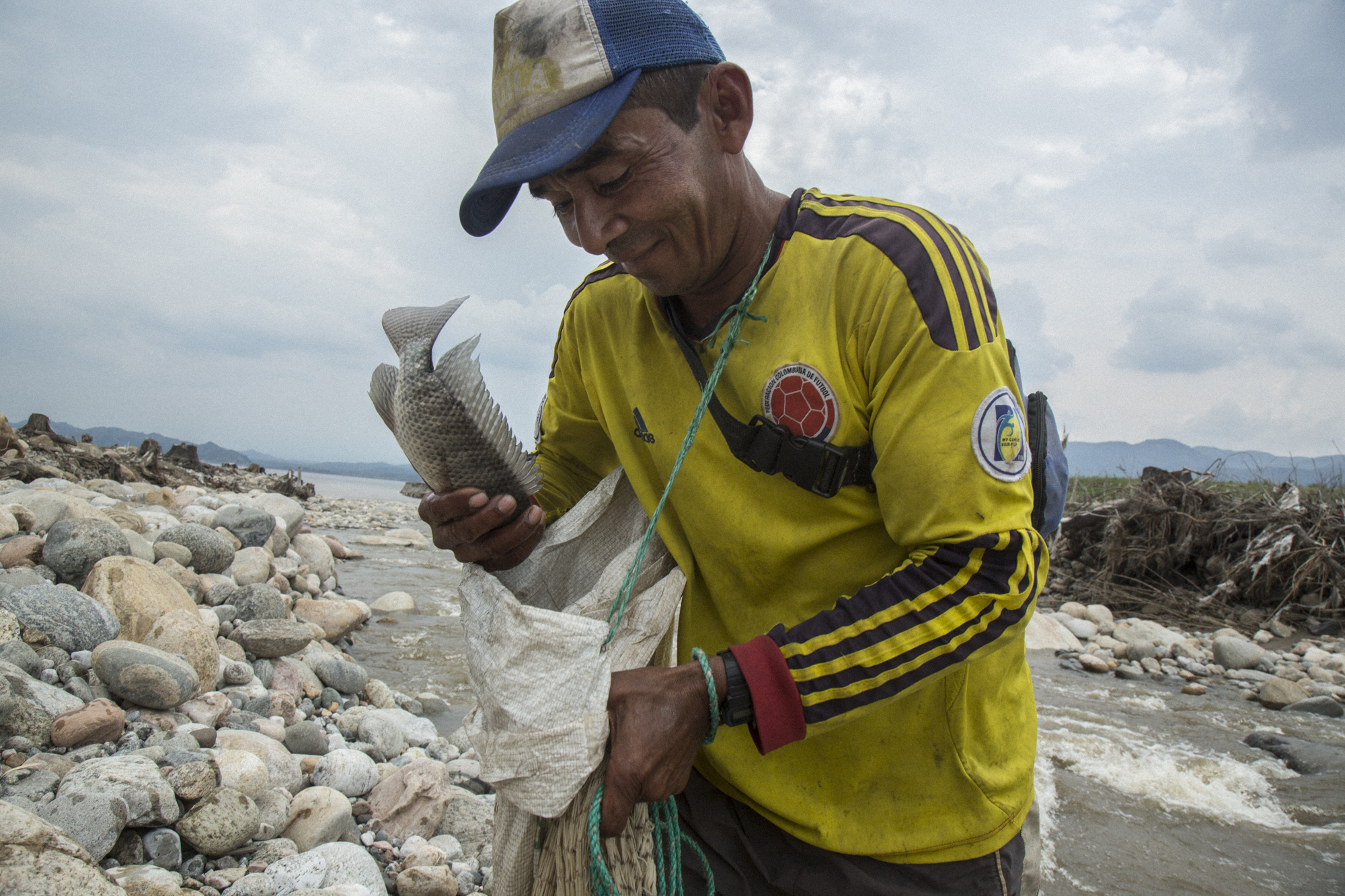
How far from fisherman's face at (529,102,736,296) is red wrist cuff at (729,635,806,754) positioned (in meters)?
0.82

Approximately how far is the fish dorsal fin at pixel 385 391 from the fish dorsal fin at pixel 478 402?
164 mm

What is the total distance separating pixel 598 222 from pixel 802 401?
1.82 feet

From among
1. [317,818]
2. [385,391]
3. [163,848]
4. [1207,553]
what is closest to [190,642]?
[317,818]

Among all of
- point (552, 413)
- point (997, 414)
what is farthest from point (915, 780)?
point (552, 413)

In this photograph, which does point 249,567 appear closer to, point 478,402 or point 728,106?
point 478,402

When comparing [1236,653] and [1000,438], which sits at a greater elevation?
[1000,438]

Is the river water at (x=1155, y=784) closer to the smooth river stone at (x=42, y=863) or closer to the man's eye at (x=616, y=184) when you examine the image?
the smooth river stone at (x=42, y=863)

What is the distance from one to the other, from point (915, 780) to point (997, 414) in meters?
0.83

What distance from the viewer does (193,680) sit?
3.32 m

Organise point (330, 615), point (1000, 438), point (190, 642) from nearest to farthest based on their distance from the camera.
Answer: point (1000, 438), point (190, 642), point (330, 615)

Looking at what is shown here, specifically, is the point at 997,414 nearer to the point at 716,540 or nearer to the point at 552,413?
the point at 716,540

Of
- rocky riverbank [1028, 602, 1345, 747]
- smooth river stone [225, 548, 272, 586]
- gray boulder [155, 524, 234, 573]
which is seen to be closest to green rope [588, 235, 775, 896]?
gray boulder [155, 524, 234, 573]

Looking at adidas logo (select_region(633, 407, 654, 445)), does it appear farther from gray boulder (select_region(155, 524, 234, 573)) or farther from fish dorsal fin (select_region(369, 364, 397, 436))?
gray boulder (select_region(155, 524, 234, 573))

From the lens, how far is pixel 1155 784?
4461 millimetres
